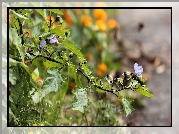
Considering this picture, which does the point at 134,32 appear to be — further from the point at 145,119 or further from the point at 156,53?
the point at 145,119

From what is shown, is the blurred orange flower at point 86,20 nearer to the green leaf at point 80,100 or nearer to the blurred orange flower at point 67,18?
the blurred orange flower at point 67,18

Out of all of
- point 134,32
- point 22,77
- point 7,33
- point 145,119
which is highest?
point 134,32

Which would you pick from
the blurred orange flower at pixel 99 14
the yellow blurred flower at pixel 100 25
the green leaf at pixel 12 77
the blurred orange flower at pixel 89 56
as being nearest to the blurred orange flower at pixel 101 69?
the blurred orange flower at pixel 89 56

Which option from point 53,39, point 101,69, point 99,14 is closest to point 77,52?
point 53,39

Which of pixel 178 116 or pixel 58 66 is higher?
pixel 58 66

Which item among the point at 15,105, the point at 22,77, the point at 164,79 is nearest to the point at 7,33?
the point at 22,77
